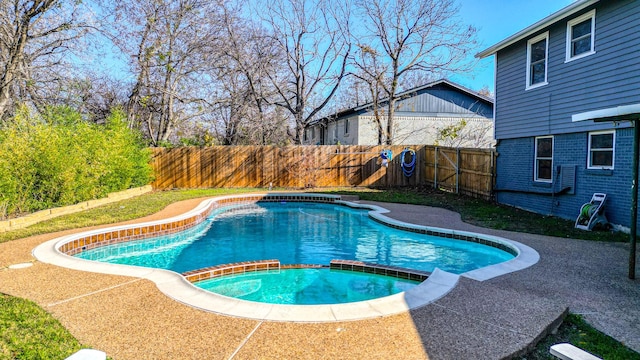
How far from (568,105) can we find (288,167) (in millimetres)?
9832

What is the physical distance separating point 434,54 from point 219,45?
402 inches

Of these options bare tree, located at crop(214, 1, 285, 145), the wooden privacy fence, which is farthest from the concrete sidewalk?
bare tree, located at crop(214, 1, 285, 145)

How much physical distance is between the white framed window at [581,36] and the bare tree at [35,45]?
1281 cm

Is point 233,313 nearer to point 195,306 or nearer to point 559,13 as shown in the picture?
point 195,306

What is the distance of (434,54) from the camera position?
60.0 ft

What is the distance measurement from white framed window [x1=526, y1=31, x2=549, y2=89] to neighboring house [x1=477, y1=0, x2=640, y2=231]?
0.02 metres

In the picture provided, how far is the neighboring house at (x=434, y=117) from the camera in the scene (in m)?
20.3

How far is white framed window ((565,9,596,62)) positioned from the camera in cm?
788

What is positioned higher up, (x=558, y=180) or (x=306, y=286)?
(x=558, y=180)

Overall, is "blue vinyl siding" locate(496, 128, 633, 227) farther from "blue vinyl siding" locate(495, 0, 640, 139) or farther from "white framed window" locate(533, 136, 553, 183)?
"blue vinyl siding" locate(495, 0, 640, 139)

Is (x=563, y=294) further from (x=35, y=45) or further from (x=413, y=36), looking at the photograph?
(x=413, y=36)

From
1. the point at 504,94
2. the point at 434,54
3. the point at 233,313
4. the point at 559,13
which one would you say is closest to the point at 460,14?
the point at 434,54

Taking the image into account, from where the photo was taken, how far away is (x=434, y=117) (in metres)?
20.7

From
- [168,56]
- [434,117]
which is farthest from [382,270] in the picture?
[434,117]
